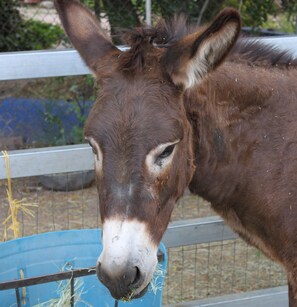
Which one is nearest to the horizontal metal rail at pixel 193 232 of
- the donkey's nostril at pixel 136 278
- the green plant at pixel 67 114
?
the donkey's nostril at pixel 136 278

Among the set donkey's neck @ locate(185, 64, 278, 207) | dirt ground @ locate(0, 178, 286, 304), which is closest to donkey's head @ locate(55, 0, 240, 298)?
donkey's neck @ locate(185, 64, 278, 207)

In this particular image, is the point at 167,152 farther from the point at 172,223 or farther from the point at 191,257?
the point at 191,257

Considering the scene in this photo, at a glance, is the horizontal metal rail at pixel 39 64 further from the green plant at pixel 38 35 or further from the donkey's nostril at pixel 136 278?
the green plant at pixel 38 35

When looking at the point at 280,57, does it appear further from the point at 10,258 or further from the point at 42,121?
the point at 42,121

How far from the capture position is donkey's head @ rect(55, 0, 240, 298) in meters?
2.22

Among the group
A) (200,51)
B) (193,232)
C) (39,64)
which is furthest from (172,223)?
(200,51)

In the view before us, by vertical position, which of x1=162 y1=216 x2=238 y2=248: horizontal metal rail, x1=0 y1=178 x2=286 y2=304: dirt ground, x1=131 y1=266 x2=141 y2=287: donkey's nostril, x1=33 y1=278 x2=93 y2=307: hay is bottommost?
x1=0 y1=178 x2=286 y2=304: dirt ground

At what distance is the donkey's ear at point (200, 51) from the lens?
2.27 m

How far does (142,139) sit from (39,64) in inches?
39.5

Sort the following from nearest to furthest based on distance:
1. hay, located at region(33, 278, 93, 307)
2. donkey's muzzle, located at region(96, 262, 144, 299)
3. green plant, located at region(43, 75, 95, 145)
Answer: donkey's muzzle, located at region(96, 262, 144, 299) < hay, located at region(33, 278, 93, 307) < green plant, located at region(43, 75, 95, 145)

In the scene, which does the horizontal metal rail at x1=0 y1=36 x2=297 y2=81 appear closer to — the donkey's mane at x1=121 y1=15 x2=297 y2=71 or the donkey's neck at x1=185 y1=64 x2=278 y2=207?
the donkey's mane at x1=121 y1=15 x2=297 y2=71

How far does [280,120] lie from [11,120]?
4.25m

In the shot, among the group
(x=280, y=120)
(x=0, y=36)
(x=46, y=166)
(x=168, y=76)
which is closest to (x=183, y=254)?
(x=46, y=166)

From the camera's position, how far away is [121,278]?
7.18ft
